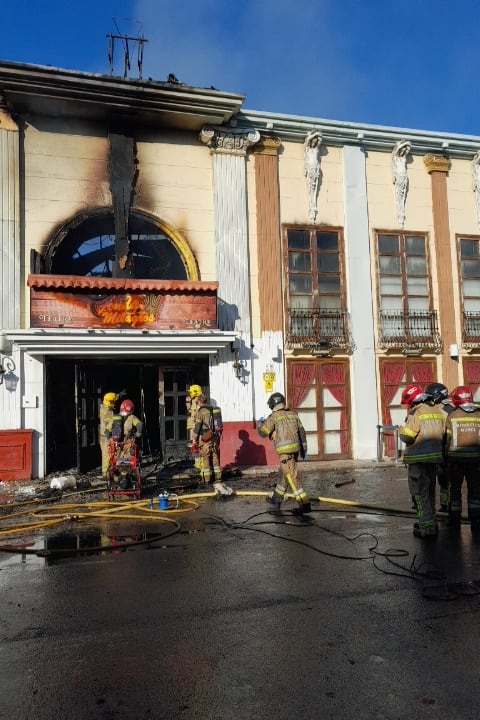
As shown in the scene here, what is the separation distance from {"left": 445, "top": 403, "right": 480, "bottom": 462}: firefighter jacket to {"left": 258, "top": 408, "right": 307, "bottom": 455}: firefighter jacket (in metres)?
2.13

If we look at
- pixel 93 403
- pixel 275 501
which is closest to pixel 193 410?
pixel 93 403

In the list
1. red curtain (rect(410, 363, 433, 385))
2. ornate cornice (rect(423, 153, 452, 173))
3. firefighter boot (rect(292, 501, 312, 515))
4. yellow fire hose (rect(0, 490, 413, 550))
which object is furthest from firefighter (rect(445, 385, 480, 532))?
ornate cornice (rect(423, 153, 452, 173))

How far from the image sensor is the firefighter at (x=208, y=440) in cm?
1146

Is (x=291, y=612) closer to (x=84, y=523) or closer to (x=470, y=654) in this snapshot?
(x=470, y=654)

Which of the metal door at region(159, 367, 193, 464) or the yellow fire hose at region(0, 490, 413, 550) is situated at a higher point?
the metal door at region(159, 367, 193, 464)

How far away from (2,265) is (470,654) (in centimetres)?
1246

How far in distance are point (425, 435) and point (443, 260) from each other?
→ 11.4 meters

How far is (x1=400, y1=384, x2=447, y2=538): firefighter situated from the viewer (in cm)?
653

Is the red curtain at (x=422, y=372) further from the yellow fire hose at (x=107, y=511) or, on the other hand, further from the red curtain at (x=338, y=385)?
the yellow fire hose at (x=107, y=511)

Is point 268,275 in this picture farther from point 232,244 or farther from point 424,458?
point 424,458

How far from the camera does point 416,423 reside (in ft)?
22.1

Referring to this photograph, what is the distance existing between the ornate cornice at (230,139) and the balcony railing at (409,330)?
235 inches

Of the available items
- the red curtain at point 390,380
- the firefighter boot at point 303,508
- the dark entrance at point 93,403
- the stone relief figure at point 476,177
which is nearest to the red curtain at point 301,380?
the red curtain at point 390,380

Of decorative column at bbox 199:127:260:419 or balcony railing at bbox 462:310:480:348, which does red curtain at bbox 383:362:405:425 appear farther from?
decorative column at bbox 199:127:260:419
